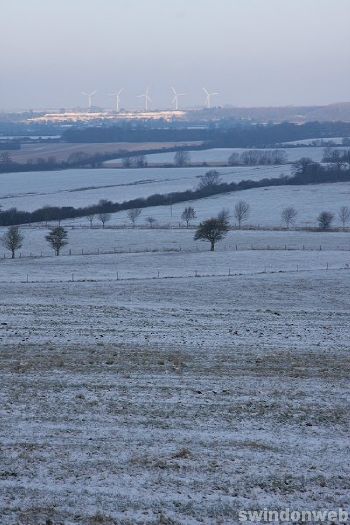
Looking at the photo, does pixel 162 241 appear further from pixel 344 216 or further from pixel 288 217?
pixel 344 216

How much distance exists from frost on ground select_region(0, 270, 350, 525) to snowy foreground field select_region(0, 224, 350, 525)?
0.03m

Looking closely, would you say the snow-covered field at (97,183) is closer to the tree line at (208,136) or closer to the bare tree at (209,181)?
the bare tree at (209,181)

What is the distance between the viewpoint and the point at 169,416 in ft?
38.5

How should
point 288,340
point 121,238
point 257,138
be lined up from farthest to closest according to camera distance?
1. point 257,138
2. point 121,238
3. point 288,340

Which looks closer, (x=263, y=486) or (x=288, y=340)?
(x=263, y=486)

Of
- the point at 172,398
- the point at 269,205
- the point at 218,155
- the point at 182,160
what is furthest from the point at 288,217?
the point at 218,155

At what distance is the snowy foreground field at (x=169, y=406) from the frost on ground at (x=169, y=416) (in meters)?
0.03

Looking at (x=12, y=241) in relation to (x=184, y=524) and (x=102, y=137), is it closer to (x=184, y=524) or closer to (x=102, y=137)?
(x=184, y=524)

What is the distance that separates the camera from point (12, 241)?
1724 inches

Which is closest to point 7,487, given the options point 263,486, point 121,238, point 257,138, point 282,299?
point 263,486

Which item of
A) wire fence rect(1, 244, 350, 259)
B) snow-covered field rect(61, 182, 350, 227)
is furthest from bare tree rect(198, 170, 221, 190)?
wire fence rect(1, 244, 350, 259)

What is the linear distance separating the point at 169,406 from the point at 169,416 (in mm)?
503

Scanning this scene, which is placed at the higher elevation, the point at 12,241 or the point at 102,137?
the point at 102,137

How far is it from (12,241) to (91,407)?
108ft
